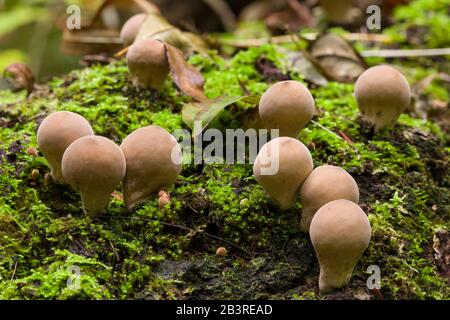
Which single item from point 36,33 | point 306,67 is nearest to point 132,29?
point 306,67

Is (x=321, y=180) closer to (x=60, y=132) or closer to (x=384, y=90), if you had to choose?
(x=384, y=90)

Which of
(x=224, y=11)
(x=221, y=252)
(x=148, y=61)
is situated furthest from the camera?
(x=224, y=11)

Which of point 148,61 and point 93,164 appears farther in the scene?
point 148,61

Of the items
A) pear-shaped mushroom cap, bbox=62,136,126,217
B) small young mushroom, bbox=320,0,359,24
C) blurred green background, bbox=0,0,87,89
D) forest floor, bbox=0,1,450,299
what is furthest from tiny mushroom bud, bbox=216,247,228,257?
blurred green background, bbox=0,0,87,89

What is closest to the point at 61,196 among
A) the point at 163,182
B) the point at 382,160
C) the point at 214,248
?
the point at 163,182

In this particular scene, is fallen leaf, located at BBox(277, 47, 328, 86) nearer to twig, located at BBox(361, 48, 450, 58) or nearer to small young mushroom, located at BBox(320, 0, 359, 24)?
twig, located at BBox(361, 48, 450, 58)

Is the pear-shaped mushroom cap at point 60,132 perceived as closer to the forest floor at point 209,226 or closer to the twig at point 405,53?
the forest floor at point 209,226
